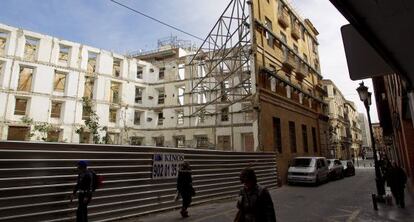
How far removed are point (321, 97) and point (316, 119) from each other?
4758 millimetres

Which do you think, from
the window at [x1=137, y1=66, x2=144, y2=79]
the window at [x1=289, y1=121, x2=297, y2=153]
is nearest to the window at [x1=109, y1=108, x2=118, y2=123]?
the window at [x1=137, y1=66, x2=144, y2=79]

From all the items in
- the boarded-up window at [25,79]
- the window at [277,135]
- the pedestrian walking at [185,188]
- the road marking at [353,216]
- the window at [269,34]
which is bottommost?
the road marking at [353,216]

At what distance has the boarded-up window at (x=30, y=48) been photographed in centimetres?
3252

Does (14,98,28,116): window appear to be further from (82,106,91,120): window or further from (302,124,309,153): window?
(302,124,309,153): window

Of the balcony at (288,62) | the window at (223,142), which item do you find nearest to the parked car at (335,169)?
the balcony at (288,62)

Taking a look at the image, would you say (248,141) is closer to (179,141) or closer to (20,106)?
(179,141)

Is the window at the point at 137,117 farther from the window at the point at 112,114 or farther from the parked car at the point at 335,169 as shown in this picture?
the parked car at the point at 335,169

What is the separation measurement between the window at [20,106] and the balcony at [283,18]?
26.3 meters

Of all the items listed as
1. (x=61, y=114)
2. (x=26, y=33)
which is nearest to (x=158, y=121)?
(x=61, y=114)

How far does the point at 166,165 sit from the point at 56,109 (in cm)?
2643

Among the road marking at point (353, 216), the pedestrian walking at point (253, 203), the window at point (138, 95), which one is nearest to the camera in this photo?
the pedestrian walking at point (253, 203)

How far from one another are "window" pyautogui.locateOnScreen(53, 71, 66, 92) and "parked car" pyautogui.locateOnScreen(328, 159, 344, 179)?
28553 mm

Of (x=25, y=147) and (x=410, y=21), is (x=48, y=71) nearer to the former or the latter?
(x=25, y=147)

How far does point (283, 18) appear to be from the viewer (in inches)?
1102
